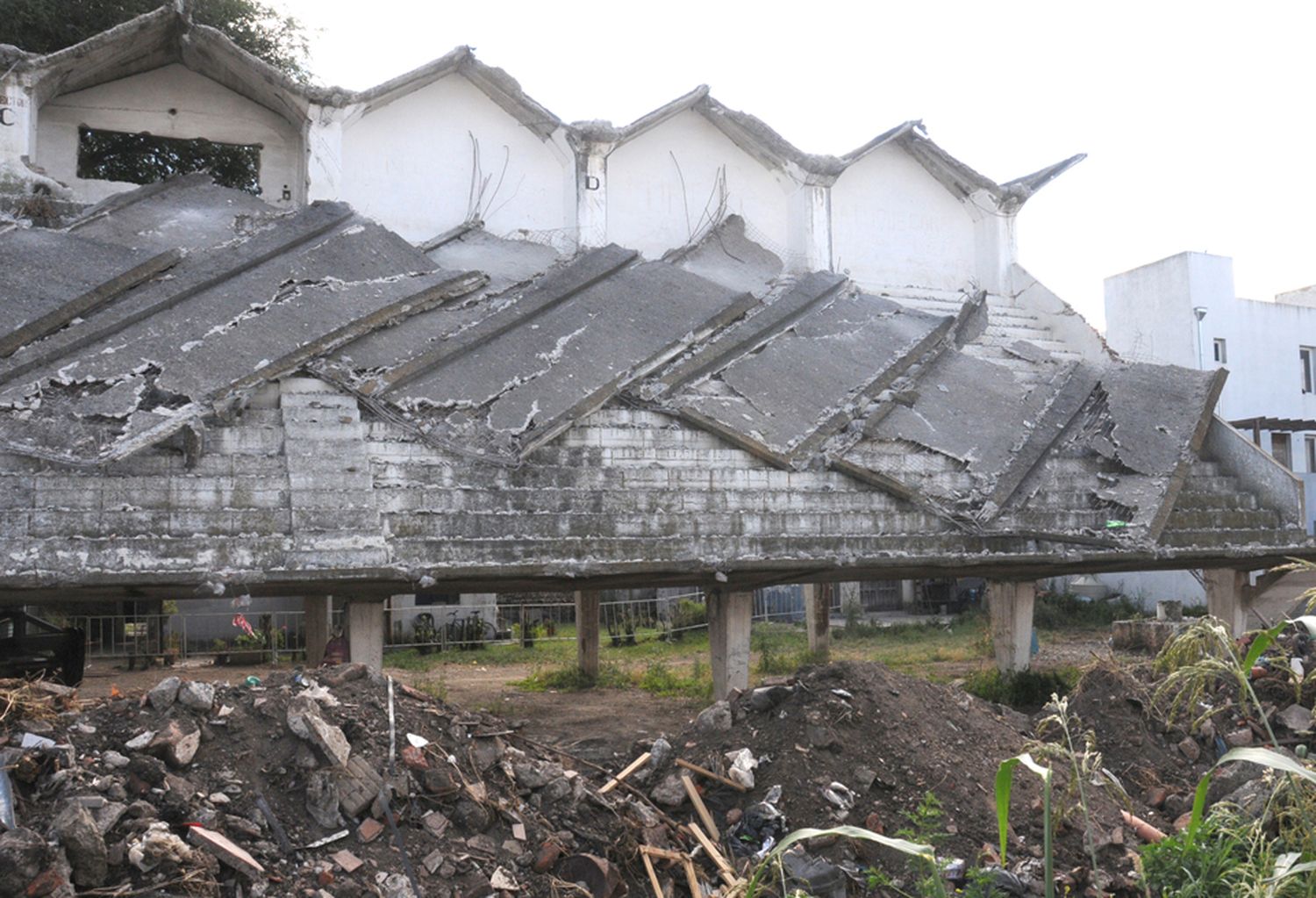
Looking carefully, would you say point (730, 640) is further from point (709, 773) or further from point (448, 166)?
point (448, 166)

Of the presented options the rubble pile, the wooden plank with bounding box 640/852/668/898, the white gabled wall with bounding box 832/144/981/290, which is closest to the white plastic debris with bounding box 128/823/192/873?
the rubble pile

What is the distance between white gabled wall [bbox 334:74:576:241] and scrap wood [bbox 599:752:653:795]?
10862mm

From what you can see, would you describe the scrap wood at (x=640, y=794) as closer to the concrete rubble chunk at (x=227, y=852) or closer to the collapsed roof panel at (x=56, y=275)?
the concrete rubble chunk at (x=227, y=852)

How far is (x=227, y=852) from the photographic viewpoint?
20.4ft

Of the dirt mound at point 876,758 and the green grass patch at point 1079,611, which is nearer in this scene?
the dirt mound at point 876,758

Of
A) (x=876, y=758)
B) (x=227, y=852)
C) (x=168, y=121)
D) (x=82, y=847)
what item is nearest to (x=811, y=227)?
(x=168, y=121)

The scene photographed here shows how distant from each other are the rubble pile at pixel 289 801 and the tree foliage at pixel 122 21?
17.6 metres

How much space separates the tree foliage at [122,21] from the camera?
2291cm

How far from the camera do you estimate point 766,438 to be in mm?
13680

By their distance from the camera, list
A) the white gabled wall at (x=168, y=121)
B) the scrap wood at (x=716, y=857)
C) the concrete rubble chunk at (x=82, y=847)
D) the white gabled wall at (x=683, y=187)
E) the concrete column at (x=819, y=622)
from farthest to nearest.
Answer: the concrete column at (x=819, y=622) < the white gabled wall at (x=683, y=187) < the white gabled wall at (x=168, y=121) < the scrap wood at (x=716, y=857) < the concrete rubble chunk at (x=82, y=847)

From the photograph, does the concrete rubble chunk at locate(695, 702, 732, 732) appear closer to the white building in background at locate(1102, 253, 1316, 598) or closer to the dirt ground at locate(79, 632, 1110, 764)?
the dirt ground at locate(79, 632, 1110, 764)

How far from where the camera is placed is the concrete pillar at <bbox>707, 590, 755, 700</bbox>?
1340cm

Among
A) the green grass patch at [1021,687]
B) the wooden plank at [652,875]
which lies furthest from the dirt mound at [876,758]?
the green grass patch at [1021,687]

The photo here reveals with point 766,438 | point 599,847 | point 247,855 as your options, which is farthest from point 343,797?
point 766,438
